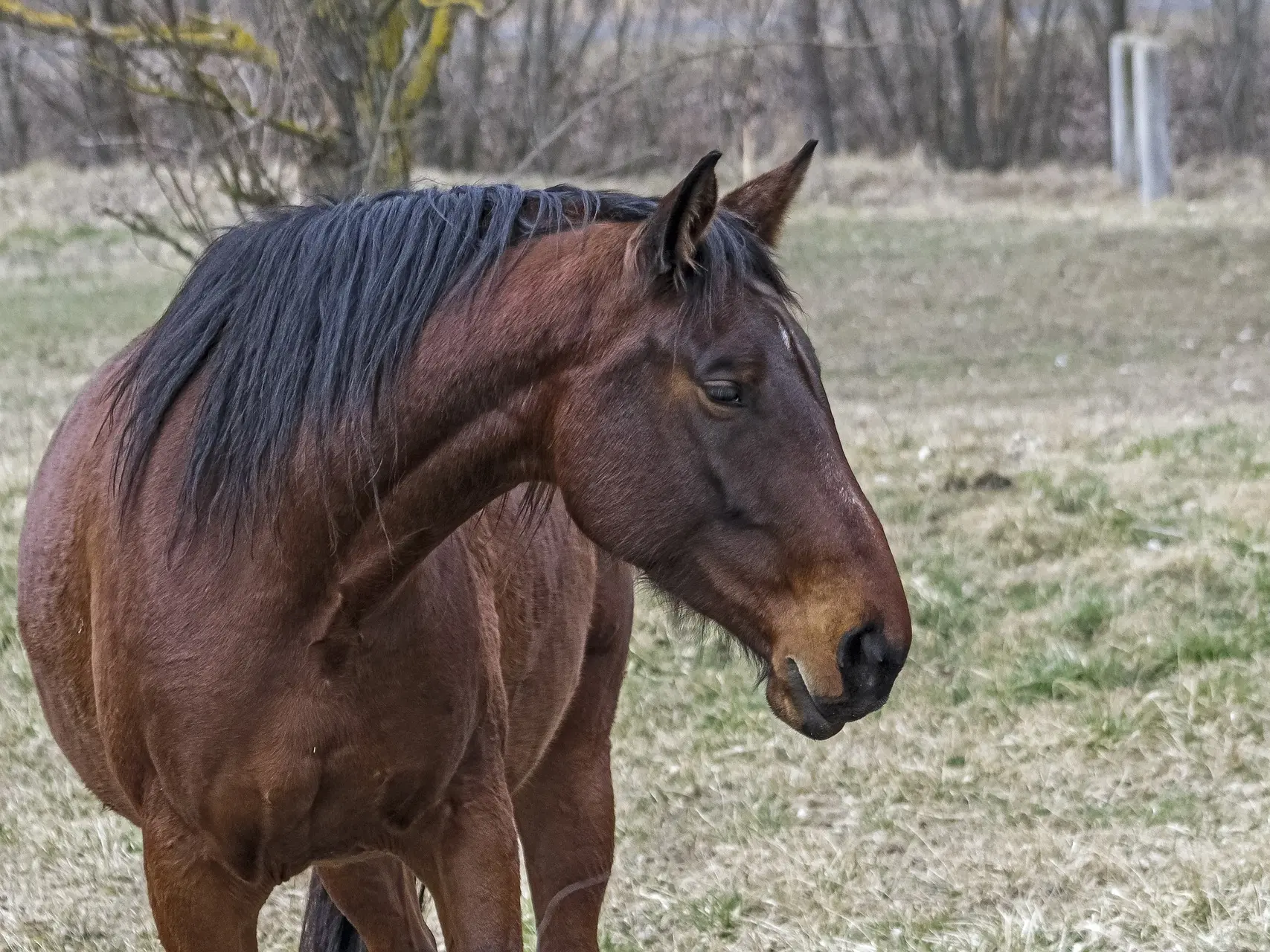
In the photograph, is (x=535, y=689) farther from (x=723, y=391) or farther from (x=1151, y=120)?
(x=1151, y=120)

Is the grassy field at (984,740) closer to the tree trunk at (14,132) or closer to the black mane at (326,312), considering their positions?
the black mane at (326,312)

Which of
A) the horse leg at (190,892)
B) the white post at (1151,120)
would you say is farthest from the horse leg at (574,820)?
A: the white post at (1151,120)

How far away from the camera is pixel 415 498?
99.2 inches

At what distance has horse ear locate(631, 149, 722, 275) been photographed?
2246 mm

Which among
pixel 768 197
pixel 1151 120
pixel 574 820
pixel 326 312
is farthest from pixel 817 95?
pixel 326 312

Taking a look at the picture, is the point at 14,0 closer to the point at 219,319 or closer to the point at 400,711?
the point at 219,319

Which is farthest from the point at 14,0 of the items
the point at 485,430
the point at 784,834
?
the point at 485,430

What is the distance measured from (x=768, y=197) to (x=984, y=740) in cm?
311

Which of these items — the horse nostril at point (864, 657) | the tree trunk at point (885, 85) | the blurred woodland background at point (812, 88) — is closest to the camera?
the horse nostril at point (864, 657)

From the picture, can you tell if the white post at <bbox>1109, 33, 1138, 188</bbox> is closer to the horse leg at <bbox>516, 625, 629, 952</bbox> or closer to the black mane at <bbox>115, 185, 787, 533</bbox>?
the horse leg at <bbox>516, 625, 629, 952</bbox>

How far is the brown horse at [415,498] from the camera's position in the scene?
2305mm

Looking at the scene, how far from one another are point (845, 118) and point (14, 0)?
20.1 meters

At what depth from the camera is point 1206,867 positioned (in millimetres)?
4074

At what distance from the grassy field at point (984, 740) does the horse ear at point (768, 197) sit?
6.66 feet
